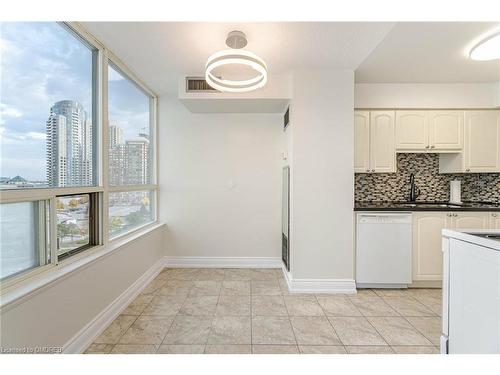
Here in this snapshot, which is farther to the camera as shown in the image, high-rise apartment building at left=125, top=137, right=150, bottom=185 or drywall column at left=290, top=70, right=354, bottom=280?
high-rise apartment building at left=125, top=137, right=150, bottom=185

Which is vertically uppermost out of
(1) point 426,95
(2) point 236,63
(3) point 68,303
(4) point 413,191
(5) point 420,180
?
(1) point 426,95

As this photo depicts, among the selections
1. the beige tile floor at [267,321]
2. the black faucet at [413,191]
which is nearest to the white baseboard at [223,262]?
the beige tile floor at [267,321]

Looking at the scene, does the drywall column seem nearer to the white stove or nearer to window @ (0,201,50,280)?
the white stove

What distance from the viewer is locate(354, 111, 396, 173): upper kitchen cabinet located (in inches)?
120

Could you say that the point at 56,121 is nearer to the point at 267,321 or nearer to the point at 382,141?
the point at 267,321

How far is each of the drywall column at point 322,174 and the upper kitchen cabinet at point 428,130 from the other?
926mm

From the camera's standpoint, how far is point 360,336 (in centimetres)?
195

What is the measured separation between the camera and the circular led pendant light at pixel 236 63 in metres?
1.74

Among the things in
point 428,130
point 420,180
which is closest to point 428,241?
point 420,180

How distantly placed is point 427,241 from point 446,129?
1559 mm

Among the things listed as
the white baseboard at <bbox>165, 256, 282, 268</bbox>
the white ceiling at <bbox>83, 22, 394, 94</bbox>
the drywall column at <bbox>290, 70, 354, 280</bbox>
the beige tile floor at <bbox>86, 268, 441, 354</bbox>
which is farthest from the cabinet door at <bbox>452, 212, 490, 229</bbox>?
the white baseboard at <bbox>165, 256, 282, 268</bbox>

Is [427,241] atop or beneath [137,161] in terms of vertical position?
beneath

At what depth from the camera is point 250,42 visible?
7.22 ft
